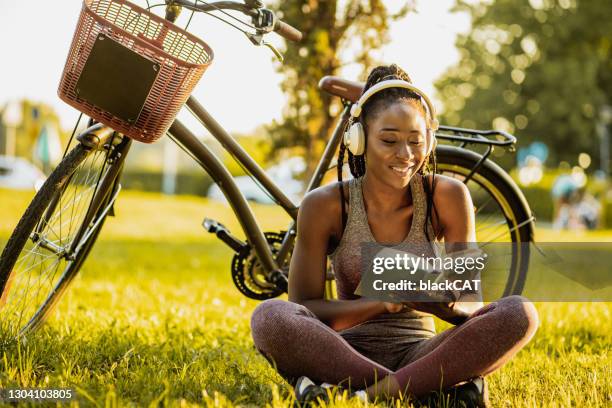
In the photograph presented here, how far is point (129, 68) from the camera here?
2.55 meters

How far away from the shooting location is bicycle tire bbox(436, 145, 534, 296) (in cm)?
331

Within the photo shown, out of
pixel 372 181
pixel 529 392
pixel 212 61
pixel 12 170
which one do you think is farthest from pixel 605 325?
pixel 12 170

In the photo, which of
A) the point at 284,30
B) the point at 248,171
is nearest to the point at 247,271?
the point at 248,171

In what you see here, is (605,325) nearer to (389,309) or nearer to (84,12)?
(389,309)

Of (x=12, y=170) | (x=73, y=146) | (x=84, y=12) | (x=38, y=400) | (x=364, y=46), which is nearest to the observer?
(x=38, y=400)

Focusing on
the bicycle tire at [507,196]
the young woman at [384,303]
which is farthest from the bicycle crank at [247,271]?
the bicycle tire at [507,196]

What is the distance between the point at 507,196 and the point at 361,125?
1.17 metres

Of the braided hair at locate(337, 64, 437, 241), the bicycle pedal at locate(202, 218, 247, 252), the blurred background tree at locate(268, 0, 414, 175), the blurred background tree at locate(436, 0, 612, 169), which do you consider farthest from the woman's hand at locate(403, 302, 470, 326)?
the blurred background tree at locate(436, 0, 612, 169)

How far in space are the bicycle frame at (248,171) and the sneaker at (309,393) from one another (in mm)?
1107

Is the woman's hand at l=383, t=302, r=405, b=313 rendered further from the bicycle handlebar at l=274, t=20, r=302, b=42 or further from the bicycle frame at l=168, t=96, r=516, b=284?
the bicycle handlebar at l=274, t=20, r=302, b=42

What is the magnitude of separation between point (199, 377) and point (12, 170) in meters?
29.7

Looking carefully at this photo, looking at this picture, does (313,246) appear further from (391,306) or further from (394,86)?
(394,86)

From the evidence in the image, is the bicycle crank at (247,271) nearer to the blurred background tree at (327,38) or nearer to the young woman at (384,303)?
the young woman at (384,303)

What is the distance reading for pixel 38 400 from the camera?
2.28 meters
